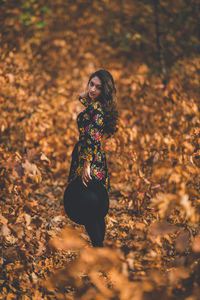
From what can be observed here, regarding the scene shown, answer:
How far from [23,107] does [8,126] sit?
64 centimetres

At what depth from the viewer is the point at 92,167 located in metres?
2.52

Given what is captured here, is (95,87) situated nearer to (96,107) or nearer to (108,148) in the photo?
(96,107)

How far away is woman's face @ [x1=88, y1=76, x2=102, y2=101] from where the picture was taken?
8.59 feet

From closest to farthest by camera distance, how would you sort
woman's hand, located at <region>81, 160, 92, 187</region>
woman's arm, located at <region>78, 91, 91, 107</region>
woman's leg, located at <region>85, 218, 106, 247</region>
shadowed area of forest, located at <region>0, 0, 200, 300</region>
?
shadowed area of forest, located at <region>0, 0, 200, 300</region>
woman's hand, located at <region>81, 160, 92, 187</region>
woman's leg, located at <region>85, 218, 106, 247</region>
woman's arm, located at <region>78, 91, 91, 107</region>

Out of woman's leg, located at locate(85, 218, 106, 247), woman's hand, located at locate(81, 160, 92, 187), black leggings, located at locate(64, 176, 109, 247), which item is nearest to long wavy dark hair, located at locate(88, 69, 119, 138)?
woman's hand, located at locate(81, 160, 92, 187)

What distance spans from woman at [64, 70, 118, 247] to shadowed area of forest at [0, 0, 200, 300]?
319 millimetres

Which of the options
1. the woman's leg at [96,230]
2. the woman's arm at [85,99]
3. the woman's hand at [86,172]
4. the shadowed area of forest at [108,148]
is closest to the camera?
the shadowed area of forest at [108,148]

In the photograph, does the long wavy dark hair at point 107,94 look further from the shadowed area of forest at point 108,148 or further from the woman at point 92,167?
the shadowed area of forest at point 108,148

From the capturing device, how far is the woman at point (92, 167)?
8.09 feet

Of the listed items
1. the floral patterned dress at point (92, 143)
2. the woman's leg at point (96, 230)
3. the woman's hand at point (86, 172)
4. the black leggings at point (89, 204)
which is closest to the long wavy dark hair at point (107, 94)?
the floral patterned dress at point (92, 143)

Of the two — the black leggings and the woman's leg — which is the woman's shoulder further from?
the woman's leg

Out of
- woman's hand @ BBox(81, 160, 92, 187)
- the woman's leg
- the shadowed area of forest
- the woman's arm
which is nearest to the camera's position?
the shadowed area of forest

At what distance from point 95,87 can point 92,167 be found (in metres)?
0.78

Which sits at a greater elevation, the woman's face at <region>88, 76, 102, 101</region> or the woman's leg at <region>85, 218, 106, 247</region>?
the woman's face at <region>88, 76, 102, 101</region>
